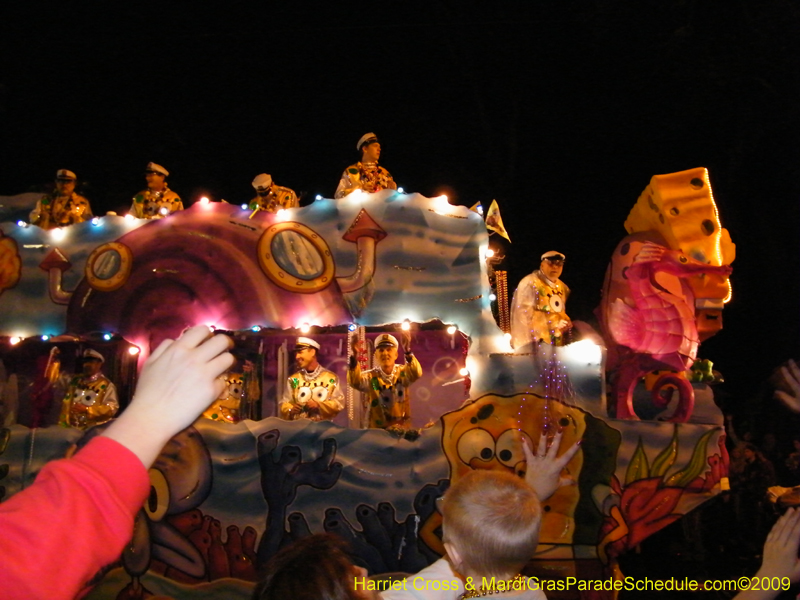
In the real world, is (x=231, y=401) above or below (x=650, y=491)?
above

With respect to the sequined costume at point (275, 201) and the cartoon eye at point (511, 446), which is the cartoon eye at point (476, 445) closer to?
the cartoon eye at point (511, 446)

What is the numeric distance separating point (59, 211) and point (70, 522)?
22.6 ft

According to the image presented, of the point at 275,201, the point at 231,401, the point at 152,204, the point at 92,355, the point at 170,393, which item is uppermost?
the point at 152,204

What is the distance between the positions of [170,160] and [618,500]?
786 cm

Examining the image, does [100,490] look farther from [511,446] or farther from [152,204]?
[152,204]

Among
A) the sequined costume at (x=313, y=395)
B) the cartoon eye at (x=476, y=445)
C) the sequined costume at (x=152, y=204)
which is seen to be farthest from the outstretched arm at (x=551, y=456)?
the sequined costume at (x=152, y=204)

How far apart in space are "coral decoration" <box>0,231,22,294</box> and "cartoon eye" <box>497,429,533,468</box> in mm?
5238

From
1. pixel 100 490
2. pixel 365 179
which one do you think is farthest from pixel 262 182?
pixel 100 490

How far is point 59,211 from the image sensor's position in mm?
6871

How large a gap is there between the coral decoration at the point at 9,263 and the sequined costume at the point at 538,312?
513 cm

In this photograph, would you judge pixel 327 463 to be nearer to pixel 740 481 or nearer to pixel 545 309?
pixel 545 309

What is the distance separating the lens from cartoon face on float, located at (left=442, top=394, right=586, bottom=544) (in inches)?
186

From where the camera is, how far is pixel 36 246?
6570mm

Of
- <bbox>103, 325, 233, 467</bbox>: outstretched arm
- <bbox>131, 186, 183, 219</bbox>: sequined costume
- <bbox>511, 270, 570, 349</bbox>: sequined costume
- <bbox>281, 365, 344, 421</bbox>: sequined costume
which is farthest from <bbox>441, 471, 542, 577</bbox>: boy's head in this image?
<bbox>131, 186, 183, 219</bbox>: sequined costume
